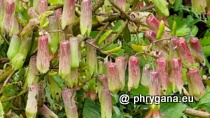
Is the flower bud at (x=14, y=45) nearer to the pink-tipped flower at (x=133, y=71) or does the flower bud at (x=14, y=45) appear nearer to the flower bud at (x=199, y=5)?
the pink-tipped flower at (x=133, y=71)

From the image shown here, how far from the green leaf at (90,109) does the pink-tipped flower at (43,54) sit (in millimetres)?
303

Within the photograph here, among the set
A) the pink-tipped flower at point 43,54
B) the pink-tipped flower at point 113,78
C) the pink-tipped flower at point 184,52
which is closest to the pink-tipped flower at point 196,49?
the pink-tipped flower at point 184,52

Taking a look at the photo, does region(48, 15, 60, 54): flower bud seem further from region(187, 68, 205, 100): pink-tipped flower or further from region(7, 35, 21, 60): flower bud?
region(187, 68, 205, 100): pink-tipped flower

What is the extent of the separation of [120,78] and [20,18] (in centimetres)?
24

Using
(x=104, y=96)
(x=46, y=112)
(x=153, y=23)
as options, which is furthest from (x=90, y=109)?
(x=153, y=23)

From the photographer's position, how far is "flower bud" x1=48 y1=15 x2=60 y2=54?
969mm

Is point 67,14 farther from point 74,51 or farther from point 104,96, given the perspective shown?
point 104,96

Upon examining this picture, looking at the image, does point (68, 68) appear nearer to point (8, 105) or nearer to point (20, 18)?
point (20, 18)

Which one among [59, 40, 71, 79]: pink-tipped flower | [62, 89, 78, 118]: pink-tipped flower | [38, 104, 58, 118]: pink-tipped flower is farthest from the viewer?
[38, 104, 58, 118]: pink-tipped flower

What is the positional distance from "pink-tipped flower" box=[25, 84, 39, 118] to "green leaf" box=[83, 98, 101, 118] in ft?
0.75

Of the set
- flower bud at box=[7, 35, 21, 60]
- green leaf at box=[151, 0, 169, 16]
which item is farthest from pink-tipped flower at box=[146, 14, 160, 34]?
flower bud at box=[7, 35, 21, 60]

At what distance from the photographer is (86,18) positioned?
942 millimetres

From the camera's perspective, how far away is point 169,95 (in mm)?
1271

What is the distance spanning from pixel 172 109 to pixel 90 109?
0.65ft
